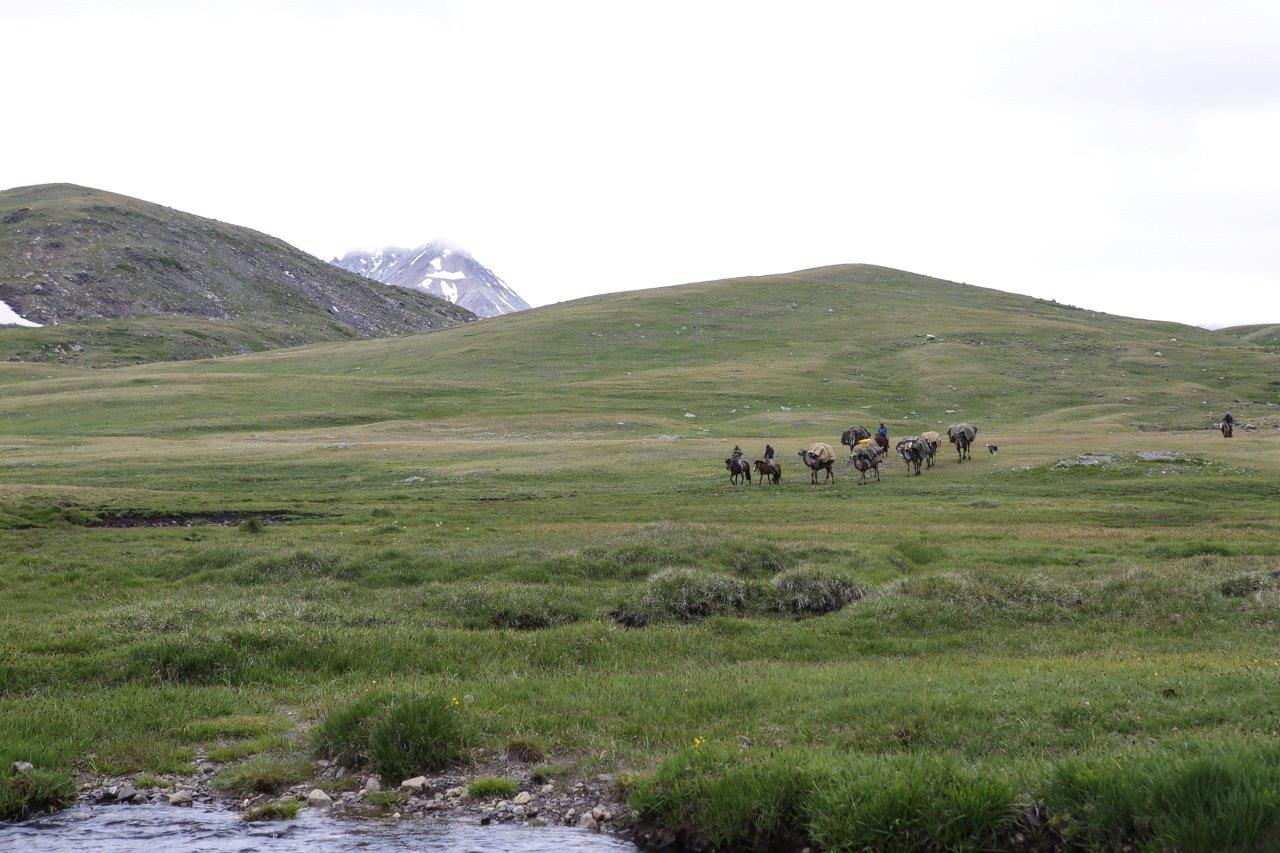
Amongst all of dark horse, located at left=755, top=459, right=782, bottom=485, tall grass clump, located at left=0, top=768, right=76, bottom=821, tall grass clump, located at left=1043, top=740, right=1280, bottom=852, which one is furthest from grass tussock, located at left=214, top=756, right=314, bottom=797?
dark horse, located at left=755, top=459, right=782, bottom=485

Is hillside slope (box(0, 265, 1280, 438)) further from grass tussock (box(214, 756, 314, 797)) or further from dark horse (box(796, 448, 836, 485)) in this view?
grass tussock (box(214, 756, 314, 797))

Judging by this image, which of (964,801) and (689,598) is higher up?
(964,801)

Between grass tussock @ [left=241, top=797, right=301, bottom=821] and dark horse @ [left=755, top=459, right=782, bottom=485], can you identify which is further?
dark horse @ [left=755, top=459, right=782, bottom=485]

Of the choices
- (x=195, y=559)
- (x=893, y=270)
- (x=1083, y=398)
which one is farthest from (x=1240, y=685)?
(x=893, y=270)

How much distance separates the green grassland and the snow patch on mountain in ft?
490

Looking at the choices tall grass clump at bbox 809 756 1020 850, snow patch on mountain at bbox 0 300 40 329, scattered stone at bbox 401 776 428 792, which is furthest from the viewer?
snow patch on mountain at bbox 0 300 40 329

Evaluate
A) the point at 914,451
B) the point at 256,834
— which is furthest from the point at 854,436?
the point at 256,834

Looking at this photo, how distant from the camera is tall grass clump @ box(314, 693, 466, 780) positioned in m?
11.6

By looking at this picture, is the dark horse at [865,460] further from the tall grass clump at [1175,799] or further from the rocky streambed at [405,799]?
the tall grass clump at [1175,799]

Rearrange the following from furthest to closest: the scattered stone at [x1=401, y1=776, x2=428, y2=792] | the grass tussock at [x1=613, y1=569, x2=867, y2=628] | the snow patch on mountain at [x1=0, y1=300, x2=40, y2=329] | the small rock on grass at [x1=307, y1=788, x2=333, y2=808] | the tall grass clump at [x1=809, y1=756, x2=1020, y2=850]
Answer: the snow patch on mountain at [x1=0, y1=300, x2=40, y2=329], the grass tussock at [x1=613, y1=569, x2=867, y2=628], the scattered stone at [x1=401, y1=776, x2=428, y2=792], the small rock on grass at [x1=307, y1=788, x2=333, y2=808], the tall grass clump at [x1=809, y1=756, x2=1020, y2=850]

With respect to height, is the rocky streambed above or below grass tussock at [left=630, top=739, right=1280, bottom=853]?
below

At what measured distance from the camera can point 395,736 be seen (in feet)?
38.2

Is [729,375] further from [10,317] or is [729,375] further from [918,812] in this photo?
[10,317]

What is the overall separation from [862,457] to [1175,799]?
133 ft
